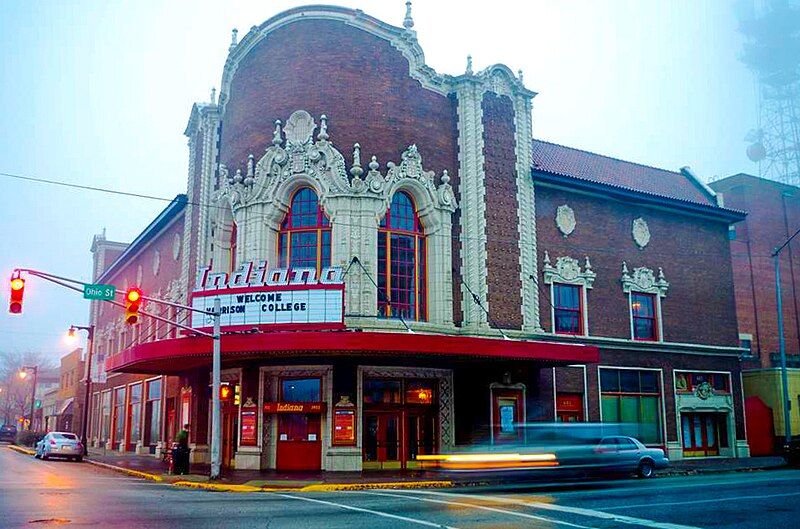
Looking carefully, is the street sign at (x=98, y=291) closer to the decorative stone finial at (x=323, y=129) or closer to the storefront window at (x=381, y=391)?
the storefront window at (x=381, y=391)

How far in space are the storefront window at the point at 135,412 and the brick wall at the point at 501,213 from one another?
23.9m

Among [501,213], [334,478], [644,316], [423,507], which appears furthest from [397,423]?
[644,316]

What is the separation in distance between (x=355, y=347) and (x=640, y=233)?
17283 millimetres

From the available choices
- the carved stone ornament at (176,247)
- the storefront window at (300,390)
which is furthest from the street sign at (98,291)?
the carved stone ornament at (176,247)

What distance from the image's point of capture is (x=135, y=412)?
155ft

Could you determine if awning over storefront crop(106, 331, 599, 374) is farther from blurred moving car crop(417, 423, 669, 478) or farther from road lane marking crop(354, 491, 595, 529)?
road lane marking crop(354, 491, 595, 529)

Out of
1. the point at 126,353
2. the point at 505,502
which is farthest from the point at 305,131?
the point at 505,502

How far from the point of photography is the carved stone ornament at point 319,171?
30141mm

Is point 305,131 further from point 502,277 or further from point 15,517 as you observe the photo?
point 15,517

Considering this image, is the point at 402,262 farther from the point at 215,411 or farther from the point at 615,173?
the point at 615,173

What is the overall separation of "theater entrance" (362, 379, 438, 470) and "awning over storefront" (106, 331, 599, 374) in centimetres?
255

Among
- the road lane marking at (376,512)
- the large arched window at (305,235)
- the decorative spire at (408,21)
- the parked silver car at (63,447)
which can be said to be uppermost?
the decorative spire at (408,21)

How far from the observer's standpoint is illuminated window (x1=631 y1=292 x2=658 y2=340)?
119 ft

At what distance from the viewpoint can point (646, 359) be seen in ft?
117
